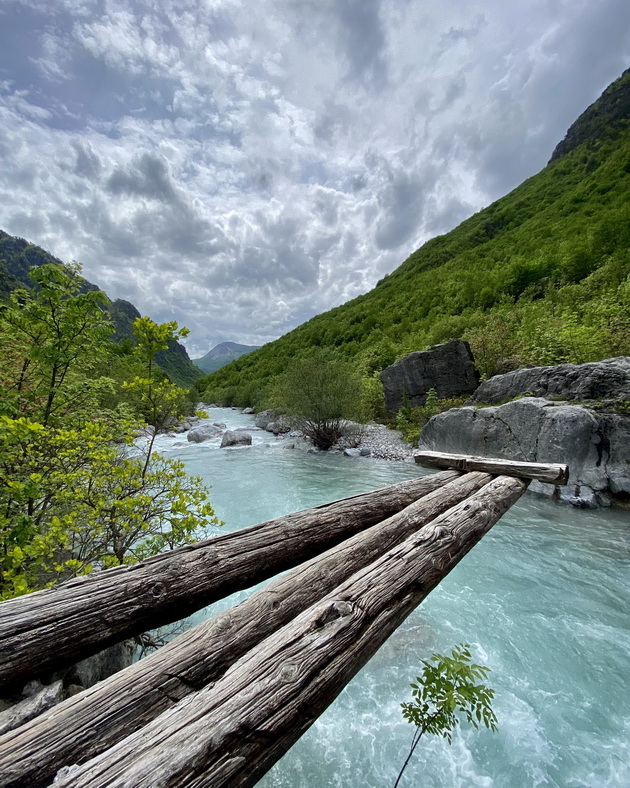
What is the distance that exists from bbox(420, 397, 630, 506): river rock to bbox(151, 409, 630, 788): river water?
639 millimetres

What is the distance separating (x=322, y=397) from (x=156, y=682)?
13513mm

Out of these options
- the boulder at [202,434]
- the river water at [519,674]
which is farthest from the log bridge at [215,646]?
the boulder at [202,434]

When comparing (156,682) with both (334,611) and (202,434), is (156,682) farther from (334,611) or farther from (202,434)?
(202,434)

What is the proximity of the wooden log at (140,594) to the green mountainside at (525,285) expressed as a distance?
12.5 metres

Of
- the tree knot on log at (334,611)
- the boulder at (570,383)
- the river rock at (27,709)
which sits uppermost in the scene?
the boulder at (570,383)

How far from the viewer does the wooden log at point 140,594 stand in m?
1.33

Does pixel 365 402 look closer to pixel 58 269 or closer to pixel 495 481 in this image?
pixel 495 481

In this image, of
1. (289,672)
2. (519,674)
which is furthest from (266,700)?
(519,674)

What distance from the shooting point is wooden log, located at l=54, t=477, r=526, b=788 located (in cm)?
87

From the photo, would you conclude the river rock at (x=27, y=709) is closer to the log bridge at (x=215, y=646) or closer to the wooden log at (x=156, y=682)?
the log bridge at (x=215, y=646)

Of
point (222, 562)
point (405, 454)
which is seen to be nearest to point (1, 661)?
point (222, 562)

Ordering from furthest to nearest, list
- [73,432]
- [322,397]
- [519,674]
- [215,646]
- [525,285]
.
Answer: [525,285] < [322,397] < [519,674] < [73,432] < [215,646]

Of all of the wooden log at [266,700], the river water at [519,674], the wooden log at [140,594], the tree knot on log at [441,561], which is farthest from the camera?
the river water at [519,674]

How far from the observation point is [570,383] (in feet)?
28.4
